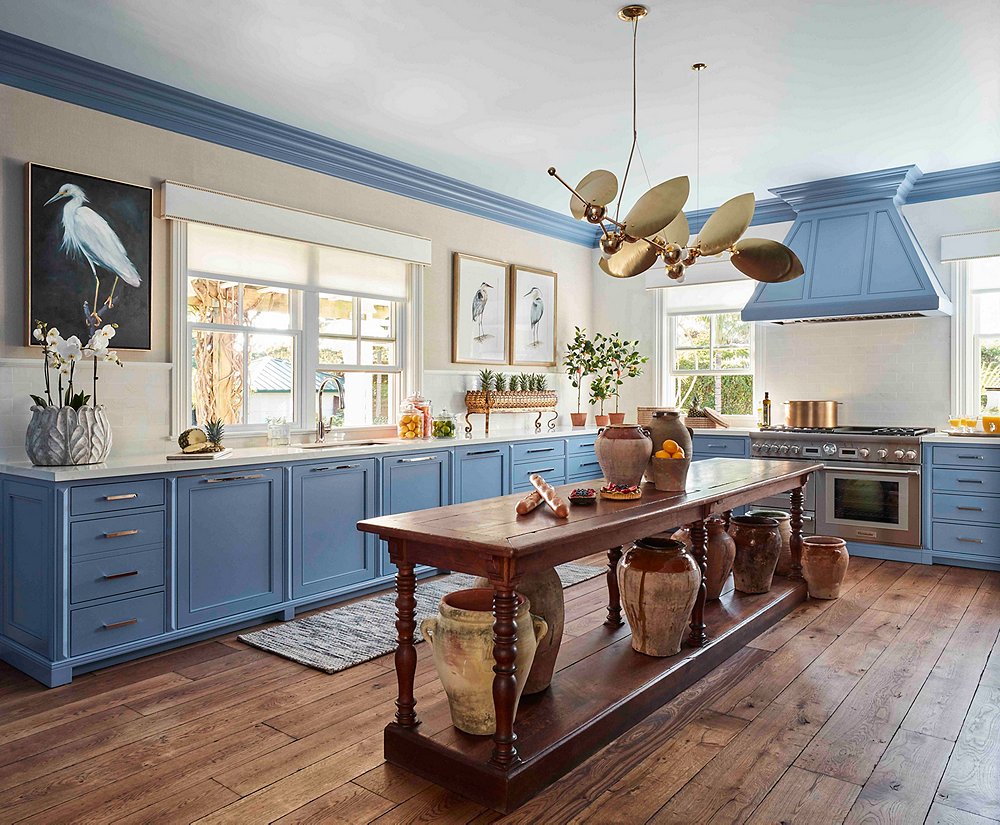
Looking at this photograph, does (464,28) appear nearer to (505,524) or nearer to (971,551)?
(505,524)

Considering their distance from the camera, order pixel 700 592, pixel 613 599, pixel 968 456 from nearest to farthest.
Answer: pixel 700 592, pixel 613 599, pixel 968 456

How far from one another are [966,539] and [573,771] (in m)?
4.25

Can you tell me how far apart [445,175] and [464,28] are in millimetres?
2335

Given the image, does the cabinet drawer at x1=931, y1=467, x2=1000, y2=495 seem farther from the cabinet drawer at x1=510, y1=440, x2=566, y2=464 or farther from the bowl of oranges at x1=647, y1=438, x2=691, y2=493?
the bowl of oranges at x1=647, y1=438, x2=691, y2=493

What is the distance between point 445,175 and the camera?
589cm

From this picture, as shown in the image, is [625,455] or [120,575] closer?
[625,455]

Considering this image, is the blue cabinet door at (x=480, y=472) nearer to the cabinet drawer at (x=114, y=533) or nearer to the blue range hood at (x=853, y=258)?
the cabinet drawer at (x=114, y=533)

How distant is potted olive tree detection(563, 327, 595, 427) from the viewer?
7.18m

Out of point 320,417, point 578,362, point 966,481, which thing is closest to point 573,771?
point 320,417

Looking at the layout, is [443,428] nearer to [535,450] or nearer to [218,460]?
[535,450]

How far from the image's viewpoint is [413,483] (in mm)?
5039

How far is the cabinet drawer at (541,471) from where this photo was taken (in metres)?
5.94

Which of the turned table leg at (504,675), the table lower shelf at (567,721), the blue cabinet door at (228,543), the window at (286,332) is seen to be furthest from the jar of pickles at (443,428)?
the turned table leg at (504,675)

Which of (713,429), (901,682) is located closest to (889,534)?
(713,429)
